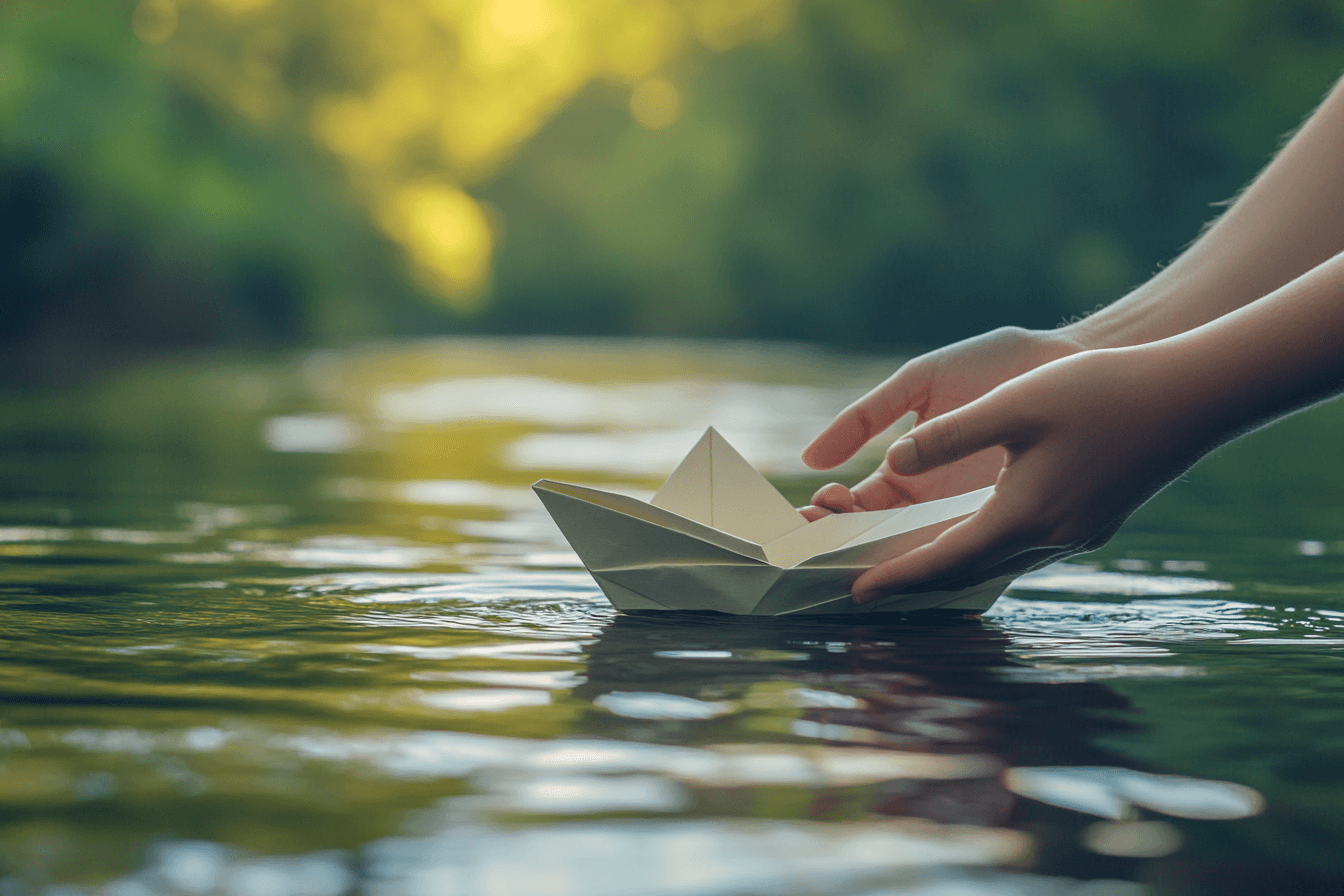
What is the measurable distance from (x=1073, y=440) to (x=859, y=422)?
60cm

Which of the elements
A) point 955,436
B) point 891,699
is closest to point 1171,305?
point 955,436

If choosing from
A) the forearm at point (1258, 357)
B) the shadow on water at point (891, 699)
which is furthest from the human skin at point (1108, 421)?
the shadow on water at point (891, 699)

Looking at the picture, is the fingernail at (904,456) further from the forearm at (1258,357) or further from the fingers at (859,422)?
the fingers at (859,422)

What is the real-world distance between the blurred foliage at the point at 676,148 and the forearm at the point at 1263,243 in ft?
63.1

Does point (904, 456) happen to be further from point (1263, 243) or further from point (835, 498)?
point (1263, 243)

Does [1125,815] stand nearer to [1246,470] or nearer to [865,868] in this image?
[865,868]

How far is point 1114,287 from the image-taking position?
24.9m

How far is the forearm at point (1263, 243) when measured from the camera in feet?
6.84

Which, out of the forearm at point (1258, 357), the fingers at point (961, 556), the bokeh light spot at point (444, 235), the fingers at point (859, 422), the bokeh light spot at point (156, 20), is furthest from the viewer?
the bokeh light spot at point (444, 235)

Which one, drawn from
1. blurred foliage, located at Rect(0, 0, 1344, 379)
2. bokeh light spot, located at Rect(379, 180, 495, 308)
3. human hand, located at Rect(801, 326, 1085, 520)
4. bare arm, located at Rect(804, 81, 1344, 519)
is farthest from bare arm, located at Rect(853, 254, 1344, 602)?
bokeh light spot, located at Rect(379, 180, 495, 308)

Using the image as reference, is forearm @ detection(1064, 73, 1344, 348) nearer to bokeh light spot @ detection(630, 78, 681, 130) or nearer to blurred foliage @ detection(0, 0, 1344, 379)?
blurred foliage @ detection(0, 0, 1344, 379)

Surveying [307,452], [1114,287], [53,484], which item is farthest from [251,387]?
[1114,287]

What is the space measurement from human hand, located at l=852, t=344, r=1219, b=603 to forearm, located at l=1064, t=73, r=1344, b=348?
53 cm

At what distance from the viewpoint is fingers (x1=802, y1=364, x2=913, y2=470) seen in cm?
219
